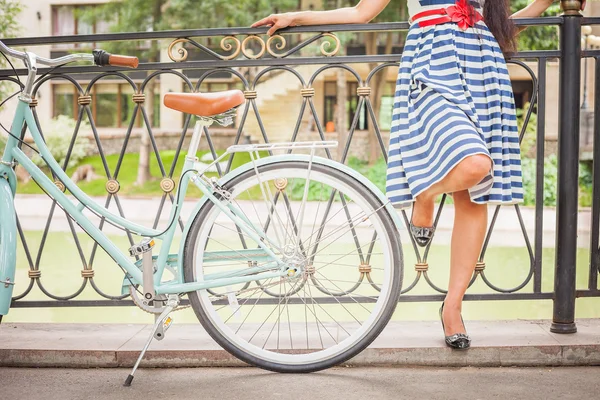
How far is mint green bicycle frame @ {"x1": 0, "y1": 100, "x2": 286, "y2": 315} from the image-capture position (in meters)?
2.48

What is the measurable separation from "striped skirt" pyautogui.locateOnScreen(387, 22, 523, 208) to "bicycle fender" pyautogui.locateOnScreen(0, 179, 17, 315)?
4.42ft

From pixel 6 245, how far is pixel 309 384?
3.80 feet

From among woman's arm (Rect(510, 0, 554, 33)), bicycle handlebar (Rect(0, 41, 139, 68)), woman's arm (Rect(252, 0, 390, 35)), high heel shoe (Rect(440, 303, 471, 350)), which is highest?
woman's arm (Rect(510, 0, 554, 33))

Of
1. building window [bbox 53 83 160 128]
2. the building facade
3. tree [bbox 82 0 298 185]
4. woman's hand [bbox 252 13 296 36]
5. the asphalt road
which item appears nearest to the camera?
the asphalt road

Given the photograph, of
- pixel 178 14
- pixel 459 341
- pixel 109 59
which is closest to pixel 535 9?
pixel 459 341

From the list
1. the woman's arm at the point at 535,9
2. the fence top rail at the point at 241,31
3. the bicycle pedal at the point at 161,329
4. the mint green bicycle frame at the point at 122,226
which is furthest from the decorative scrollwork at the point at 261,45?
the bicycle pedal at the point at 161,329

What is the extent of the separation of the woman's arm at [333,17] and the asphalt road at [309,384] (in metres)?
1.32

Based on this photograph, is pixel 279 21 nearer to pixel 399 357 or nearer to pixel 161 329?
pixel 161 329

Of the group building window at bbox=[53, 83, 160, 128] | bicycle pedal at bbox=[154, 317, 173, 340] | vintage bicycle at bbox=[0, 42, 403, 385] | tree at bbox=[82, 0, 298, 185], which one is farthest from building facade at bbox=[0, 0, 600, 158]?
bicycle pedal at bbox=[154, 317, 173, 340]

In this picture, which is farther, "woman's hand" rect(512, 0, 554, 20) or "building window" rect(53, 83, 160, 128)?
"building window" rect(53, 83, 160, 128)

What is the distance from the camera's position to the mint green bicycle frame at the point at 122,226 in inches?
97.5

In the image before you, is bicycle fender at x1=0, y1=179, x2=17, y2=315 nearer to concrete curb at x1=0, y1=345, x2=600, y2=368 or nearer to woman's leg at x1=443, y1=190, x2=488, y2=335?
concrete curb at x1=0, y1=345, x2=600, y2=368

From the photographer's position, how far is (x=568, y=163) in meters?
2.86

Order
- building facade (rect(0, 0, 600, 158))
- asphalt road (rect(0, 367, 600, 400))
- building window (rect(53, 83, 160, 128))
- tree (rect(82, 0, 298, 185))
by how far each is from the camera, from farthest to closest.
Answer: building window (rect(53, 83, 160, 128)), building facade (rect(0, 0, 600, 158)), tree (rect(82, 0, 298, 185)), asphalt road (rect(0, 367, 600, 400))
